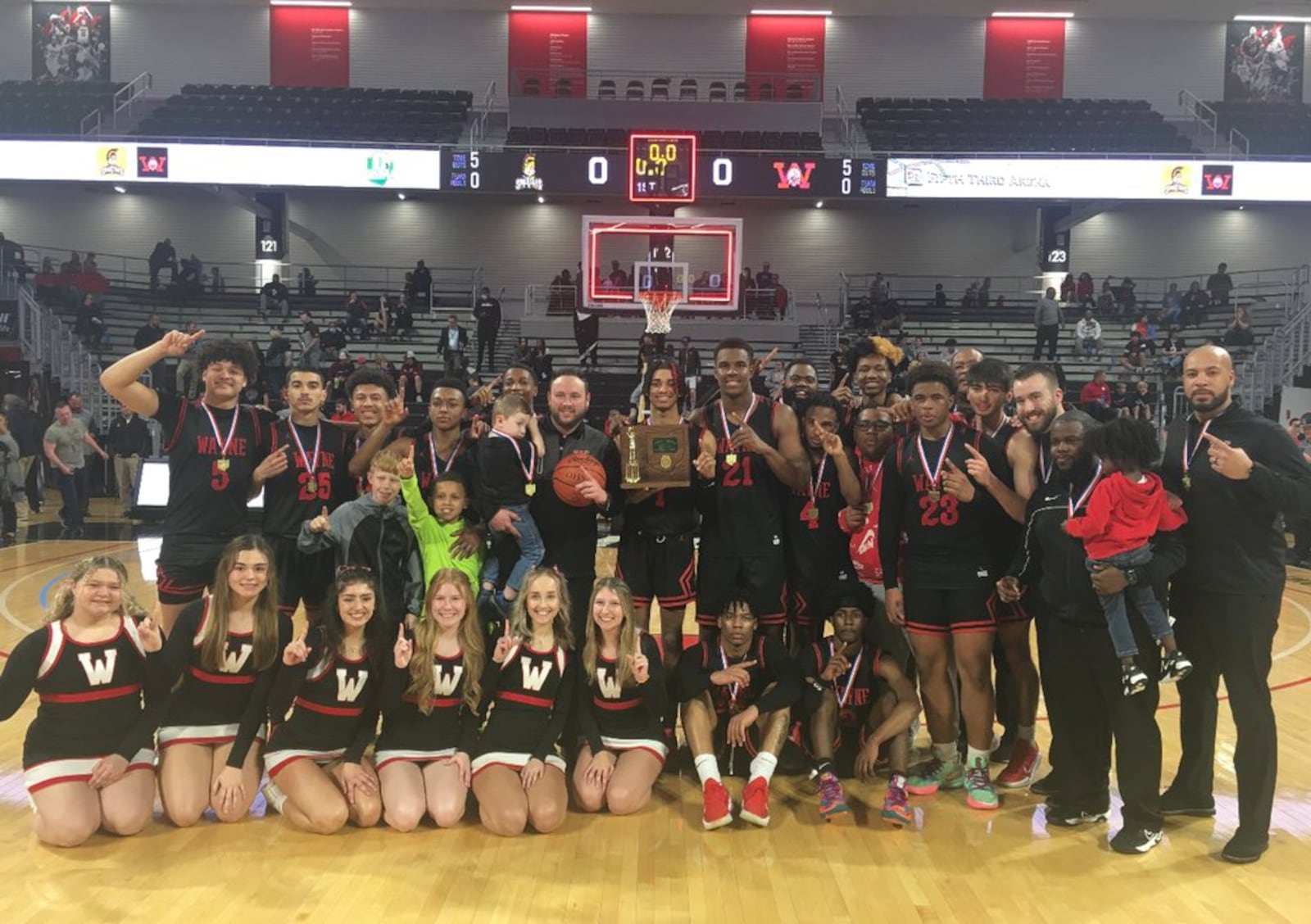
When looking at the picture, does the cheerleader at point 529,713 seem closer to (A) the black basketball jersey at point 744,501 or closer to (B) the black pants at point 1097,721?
(A) the black basketball jersey at point 744,501

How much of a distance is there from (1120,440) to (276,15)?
25848mm

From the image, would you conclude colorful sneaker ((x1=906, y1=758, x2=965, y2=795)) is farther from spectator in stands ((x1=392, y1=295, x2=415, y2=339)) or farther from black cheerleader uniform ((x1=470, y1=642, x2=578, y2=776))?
spectator in stands ((x1=392, y1=295, x2=415, y2=339))

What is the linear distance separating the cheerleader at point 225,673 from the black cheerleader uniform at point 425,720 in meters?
0.53

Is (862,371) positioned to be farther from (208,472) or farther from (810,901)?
(208,472)

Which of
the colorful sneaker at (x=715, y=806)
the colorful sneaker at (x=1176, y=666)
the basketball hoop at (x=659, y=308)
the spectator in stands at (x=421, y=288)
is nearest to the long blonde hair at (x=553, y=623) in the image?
the colorful sneaker at (x=715, y=806)

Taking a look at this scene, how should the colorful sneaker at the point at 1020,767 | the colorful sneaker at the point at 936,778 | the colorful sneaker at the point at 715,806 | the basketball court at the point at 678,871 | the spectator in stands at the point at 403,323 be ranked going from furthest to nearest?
the spectator in stands at the point at 403,323 → the colorful sneaker at the point at 1020,767 → the colorful sneaker at the point at 936,778 → the colorful sneaker at the point at 715,806 → the basketball court at the point at 678,871

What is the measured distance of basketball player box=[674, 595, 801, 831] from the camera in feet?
15.4

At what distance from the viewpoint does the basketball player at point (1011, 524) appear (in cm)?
477

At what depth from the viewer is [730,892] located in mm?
3896

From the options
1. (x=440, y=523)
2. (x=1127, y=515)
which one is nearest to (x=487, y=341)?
(x=440, y=523)

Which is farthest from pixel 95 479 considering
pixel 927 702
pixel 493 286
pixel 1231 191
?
pixel 1231 191

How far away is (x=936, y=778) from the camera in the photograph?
4.96 m

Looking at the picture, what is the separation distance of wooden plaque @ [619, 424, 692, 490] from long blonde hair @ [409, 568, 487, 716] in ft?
3.07

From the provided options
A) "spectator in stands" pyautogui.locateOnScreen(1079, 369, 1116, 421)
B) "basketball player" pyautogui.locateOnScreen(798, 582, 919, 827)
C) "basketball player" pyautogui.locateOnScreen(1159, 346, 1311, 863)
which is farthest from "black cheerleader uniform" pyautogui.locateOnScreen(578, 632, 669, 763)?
"spectator in stands" pyautogui.locateOnScreen(1079, 369, 1116, 421)
